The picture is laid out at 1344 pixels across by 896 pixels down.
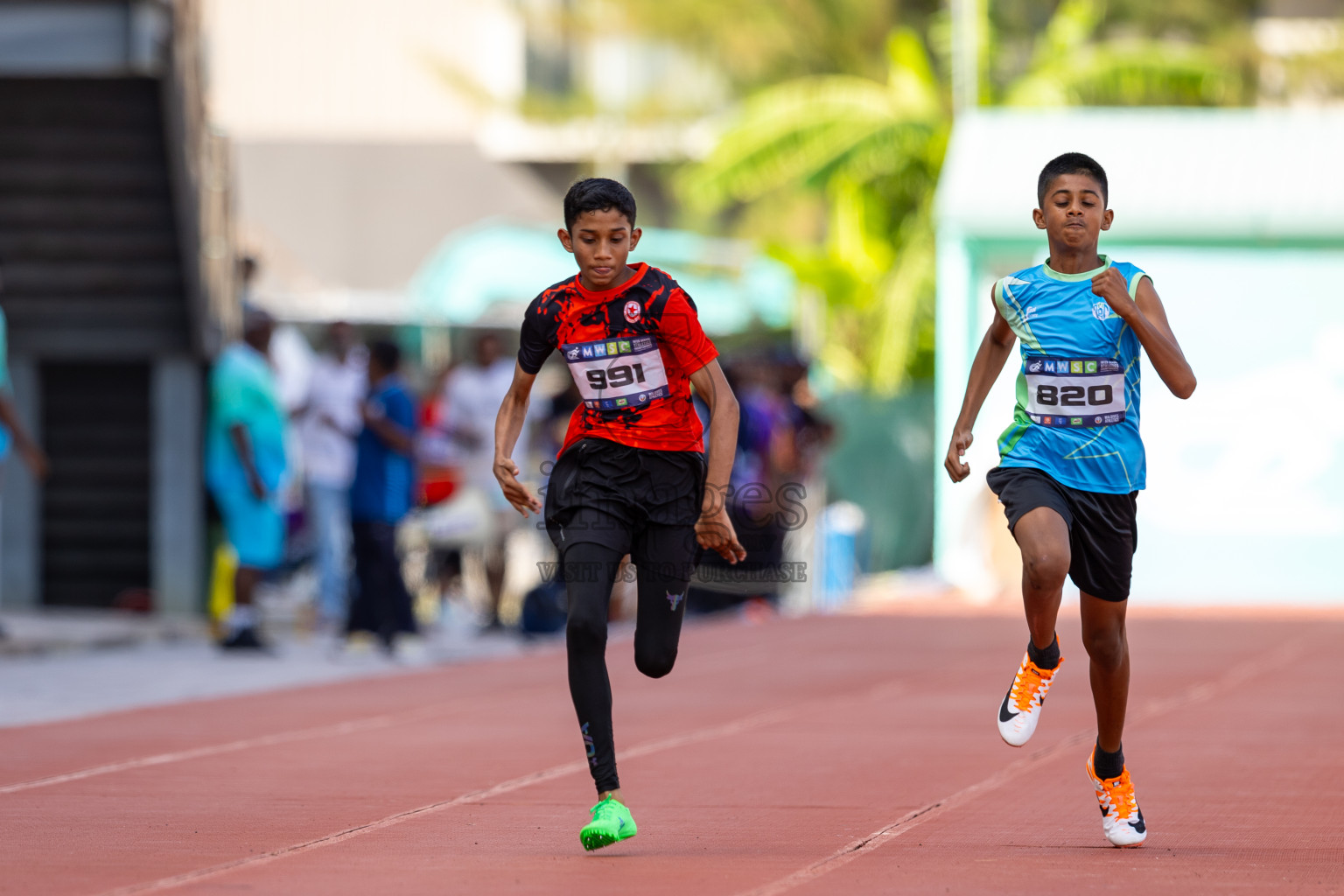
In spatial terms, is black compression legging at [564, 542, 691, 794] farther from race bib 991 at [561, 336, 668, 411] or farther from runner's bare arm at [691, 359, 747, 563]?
race bib 991 at [561, 336, 668, 411]

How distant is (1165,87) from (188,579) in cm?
1674

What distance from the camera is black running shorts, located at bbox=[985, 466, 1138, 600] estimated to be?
6.21 meters

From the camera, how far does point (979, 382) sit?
6562 millimetres

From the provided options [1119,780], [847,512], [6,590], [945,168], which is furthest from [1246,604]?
[1119,780]

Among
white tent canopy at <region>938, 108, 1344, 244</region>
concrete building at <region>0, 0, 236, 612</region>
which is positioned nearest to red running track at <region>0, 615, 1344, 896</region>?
concrete building at <region>0, 0, 236, 612</region>

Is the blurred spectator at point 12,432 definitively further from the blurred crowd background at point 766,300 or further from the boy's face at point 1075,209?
the boy's face at point 1075,209

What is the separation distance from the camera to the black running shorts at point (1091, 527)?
6215mm

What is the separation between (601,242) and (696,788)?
7.69ft

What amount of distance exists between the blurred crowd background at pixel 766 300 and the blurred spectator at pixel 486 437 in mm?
32

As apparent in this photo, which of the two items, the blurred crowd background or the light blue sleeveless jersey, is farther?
the blurred crowd background

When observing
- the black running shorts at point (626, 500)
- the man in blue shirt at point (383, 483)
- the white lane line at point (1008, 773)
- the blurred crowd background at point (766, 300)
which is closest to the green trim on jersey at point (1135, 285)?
the black running shorts at point (626, 500)

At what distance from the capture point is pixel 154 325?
48.6ft

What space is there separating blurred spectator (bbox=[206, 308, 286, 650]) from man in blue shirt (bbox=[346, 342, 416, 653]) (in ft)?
1.62

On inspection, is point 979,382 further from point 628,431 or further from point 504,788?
point 504,788
